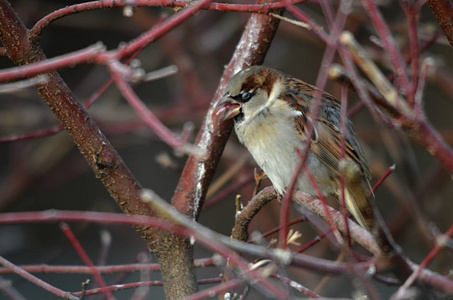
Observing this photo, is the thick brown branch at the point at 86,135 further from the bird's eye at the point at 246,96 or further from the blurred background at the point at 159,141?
the blurred background at the point at 159,141

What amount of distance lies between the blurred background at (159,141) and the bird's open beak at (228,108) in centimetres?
103

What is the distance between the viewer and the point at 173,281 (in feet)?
6.16

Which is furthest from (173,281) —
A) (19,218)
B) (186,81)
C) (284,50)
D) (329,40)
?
(284,50)

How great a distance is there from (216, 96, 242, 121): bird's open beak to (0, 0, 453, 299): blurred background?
1.03m

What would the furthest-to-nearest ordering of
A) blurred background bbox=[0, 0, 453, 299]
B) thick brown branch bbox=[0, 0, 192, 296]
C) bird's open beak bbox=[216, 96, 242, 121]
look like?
blurred background bbox=[0, 0, 453, 299] < bird's open beak bbox=[216, 96, 242, 121] < thick brown branch bbox=[0, 0, 192, 296]

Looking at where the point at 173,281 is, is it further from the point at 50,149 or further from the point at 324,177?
the point at 50,149

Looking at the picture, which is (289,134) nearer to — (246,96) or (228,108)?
(246,96)

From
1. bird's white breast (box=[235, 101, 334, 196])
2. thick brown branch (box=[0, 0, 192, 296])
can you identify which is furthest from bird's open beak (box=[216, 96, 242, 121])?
thick brown branch (box=[0, 0, 192, 296])

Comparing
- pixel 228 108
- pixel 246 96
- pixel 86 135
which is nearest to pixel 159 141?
pixel 246 96

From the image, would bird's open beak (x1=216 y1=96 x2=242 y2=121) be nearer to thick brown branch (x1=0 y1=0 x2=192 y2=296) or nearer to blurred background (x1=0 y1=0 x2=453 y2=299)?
thick brown branch (x1=0 y1=0 x2=192 y2=296)

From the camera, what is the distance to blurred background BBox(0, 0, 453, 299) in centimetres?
367

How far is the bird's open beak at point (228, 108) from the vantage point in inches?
88.4

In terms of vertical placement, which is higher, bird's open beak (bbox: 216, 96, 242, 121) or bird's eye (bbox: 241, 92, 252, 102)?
bird's eye (bbox: 241, 92, 252, 102)

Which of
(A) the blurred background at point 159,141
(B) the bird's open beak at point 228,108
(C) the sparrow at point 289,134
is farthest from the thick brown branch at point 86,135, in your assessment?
(A) the blurred background at point 159,141
